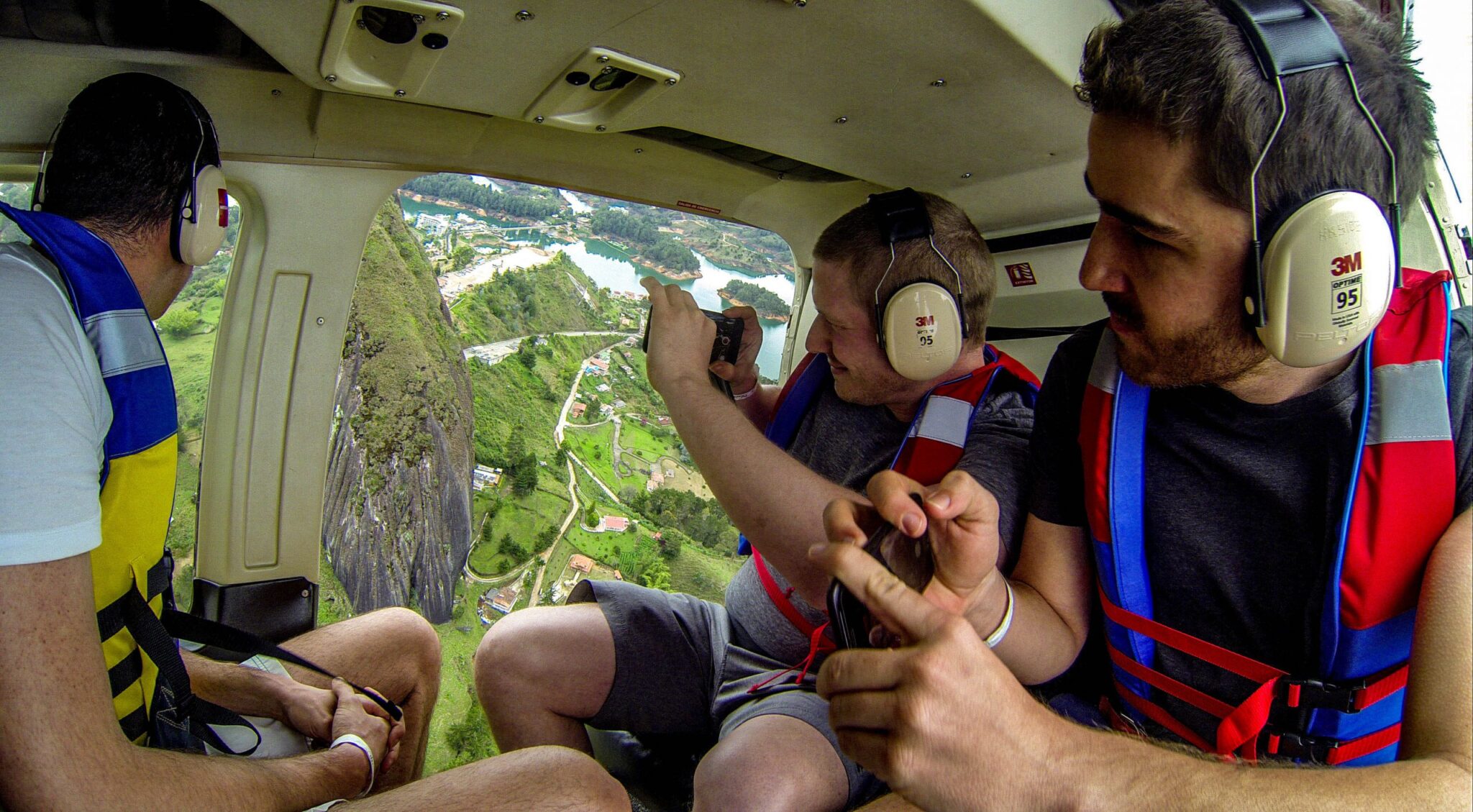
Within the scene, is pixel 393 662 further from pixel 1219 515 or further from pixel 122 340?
pixel 1219 515

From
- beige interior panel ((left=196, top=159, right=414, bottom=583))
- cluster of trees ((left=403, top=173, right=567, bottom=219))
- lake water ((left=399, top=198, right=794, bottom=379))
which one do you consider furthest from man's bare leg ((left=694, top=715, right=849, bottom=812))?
cluster of trees ((left=403, top=173, right=567, bottom=219))

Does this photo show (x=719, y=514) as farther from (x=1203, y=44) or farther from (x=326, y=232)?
(x=1203, y=44)

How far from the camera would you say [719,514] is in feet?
10.2

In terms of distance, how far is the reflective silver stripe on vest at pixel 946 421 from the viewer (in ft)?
5.81

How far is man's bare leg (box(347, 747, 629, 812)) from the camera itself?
5.11 feet

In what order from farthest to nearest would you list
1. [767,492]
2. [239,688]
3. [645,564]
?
1. [645,564]
2. [239,688]
3. [767,492]

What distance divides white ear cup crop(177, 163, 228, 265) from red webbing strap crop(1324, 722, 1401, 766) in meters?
2.12

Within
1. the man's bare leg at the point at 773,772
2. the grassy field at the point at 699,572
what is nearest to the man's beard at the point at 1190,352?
the man's bare leg at the point at 773,772

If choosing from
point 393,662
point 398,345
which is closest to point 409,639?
point 393,662

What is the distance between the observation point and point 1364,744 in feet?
3.84

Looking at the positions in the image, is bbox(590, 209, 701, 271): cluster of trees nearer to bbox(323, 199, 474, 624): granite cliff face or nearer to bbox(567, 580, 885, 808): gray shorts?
bbox(323, 199, 474, 624): granite cliff face

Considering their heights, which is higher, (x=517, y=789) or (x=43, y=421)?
(x=43, y=421)

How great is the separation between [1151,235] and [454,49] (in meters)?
1.37

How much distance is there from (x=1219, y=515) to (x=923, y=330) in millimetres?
700
